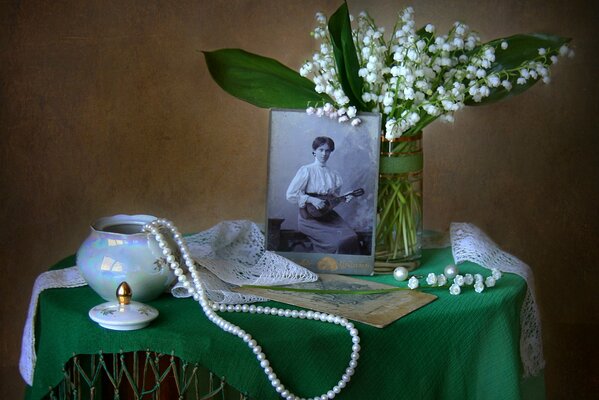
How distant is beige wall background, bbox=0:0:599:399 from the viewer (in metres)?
2.33

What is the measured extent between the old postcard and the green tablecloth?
22 millimetres

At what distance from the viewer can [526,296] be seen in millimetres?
1632

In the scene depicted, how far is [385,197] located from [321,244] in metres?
0.16

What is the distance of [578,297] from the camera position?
2.47 meters

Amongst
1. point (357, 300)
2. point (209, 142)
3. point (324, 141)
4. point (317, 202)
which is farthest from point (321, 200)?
point (209, 142)

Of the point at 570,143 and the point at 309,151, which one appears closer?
the point at 309,151

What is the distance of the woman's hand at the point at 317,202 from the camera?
161cm

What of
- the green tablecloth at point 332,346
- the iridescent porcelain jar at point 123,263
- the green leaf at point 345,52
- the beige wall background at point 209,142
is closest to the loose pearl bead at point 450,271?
the green tablecloth at point 332,346

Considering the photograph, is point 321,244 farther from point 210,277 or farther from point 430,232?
point 430,232

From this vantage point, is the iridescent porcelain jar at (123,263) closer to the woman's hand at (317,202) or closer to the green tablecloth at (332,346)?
the green tablecloth at (332,346)

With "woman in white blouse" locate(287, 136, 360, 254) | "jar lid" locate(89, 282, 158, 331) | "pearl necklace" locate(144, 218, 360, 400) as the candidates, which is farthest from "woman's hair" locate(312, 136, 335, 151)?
"jar lid" locate(89, 282, 158, 331)

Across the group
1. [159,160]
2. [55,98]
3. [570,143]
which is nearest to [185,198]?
[159,160]

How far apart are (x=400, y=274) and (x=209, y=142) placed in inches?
42.1

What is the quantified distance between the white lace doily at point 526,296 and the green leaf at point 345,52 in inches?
15.8
